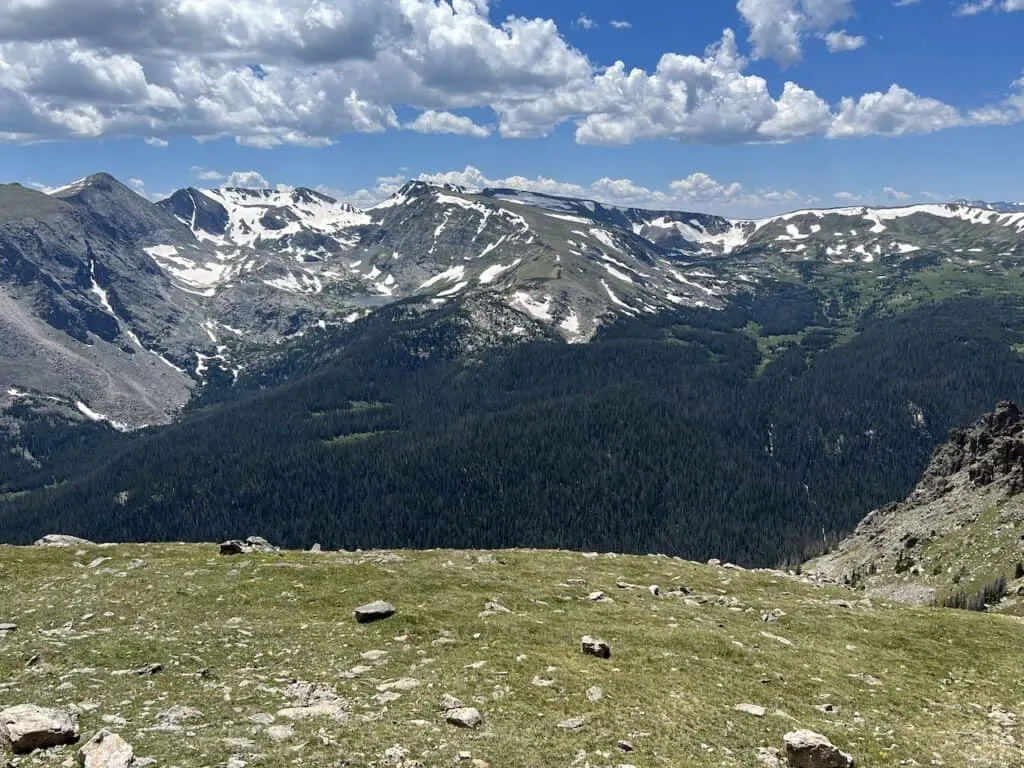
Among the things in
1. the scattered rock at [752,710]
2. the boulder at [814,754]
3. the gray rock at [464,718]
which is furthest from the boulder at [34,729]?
the scattered rock at [752,710]

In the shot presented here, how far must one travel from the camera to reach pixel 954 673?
34656mm

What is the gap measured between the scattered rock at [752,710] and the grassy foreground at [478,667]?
1.45 feet

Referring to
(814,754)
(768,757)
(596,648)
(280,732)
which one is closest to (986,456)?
(596,648)

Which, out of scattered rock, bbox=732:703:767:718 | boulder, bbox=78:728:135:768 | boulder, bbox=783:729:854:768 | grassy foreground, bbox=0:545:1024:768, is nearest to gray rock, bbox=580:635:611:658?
A: grassy foreground, bbox=0:545:1024:768

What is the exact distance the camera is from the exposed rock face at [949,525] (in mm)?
112000

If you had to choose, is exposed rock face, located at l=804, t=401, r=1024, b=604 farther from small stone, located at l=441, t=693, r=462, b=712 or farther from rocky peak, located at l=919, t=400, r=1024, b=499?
small stone, located at l=441, t=693, r=462, b=712

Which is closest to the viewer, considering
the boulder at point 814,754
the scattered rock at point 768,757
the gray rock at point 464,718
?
the boulder at point 814,754

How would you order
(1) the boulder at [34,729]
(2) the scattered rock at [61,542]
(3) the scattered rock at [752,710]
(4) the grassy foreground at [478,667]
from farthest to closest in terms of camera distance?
(2) the scattered rock at [61,542] < (3) the scattered rock at [752,710] < (4) the grassy foreground at [478,667] < (1) the boulder at [34,729]

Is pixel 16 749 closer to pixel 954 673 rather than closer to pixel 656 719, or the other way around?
pixel 656 719

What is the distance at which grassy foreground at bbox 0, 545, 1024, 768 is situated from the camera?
22.5m

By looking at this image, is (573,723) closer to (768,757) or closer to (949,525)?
(768,757)

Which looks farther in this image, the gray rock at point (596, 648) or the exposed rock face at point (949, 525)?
the exposed rock face at point (949, 525)

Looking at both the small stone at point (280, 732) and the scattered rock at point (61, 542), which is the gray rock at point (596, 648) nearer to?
the small stone at point (280, 732)

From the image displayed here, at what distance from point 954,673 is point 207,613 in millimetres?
37491
